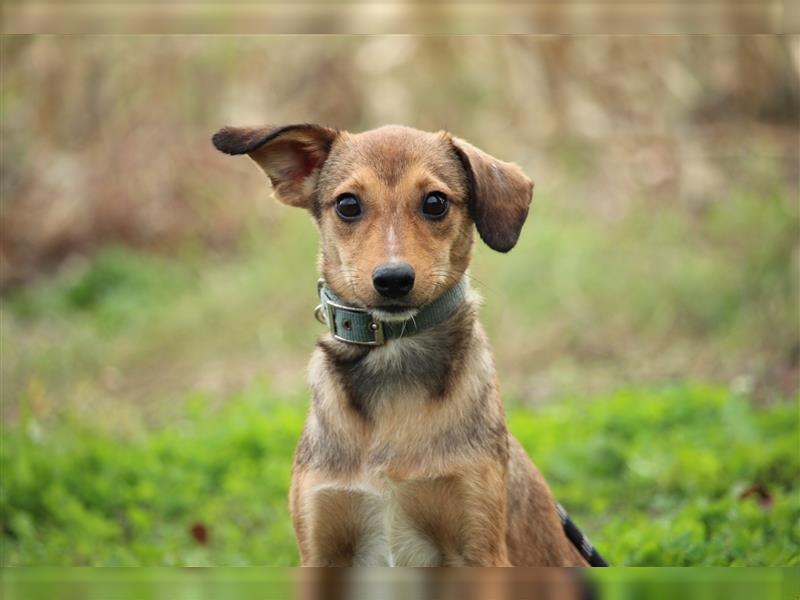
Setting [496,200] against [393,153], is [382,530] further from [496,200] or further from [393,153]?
[393,153]

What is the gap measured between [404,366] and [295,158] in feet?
3.43

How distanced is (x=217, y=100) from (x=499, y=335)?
5.02 metres

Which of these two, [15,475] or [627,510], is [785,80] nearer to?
[627,510]

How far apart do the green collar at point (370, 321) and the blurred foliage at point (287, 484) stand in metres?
1.63

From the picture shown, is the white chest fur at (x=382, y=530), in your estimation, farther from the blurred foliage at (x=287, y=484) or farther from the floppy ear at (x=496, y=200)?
the blurred foliage at (x=287, y=484)

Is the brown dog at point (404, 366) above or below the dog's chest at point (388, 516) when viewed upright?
above

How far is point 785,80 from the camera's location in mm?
13180

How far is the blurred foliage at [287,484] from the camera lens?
586cm

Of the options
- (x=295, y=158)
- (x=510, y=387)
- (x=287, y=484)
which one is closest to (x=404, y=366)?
(x=295, y=158)

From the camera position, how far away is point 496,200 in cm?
460

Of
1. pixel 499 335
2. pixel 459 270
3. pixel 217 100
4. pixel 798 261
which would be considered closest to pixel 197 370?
pixel 499 335

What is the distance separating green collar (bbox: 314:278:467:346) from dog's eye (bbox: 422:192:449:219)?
33cm

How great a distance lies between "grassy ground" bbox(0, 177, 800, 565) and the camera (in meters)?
6.53

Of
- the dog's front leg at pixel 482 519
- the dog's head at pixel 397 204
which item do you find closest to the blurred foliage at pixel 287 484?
the dog's front leg at pixel 482 519
